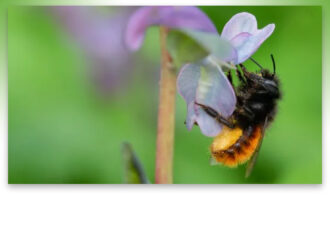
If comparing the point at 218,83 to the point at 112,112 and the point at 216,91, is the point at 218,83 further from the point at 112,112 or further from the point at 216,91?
the point at 112,112

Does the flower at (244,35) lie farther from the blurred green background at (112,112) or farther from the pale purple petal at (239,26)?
the blurred green background at (112,112)

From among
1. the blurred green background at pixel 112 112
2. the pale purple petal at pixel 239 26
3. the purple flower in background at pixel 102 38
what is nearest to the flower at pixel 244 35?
the pale purple petal at pixel 239 26

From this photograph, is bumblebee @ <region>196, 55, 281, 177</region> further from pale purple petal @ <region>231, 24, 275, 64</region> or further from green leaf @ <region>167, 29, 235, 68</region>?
green leaf @ <region>167, 29, 235, 68</region>

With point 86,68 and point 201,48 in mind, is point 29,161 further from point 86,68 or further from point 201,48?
point 201,48

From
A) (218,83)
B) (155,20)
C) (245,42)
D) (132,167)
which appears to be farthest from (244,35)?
(132,167)

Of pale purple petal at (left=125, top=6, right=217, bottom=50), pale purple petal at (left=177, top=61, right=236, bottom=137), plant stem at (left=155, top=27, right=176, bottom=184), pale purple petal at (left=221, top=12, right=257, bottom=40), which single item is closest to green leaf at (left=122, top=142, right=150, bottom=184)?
plant stem at (left=155, top=27, right=176, bottom=184)

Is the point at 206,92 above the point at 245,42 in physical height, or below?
below
